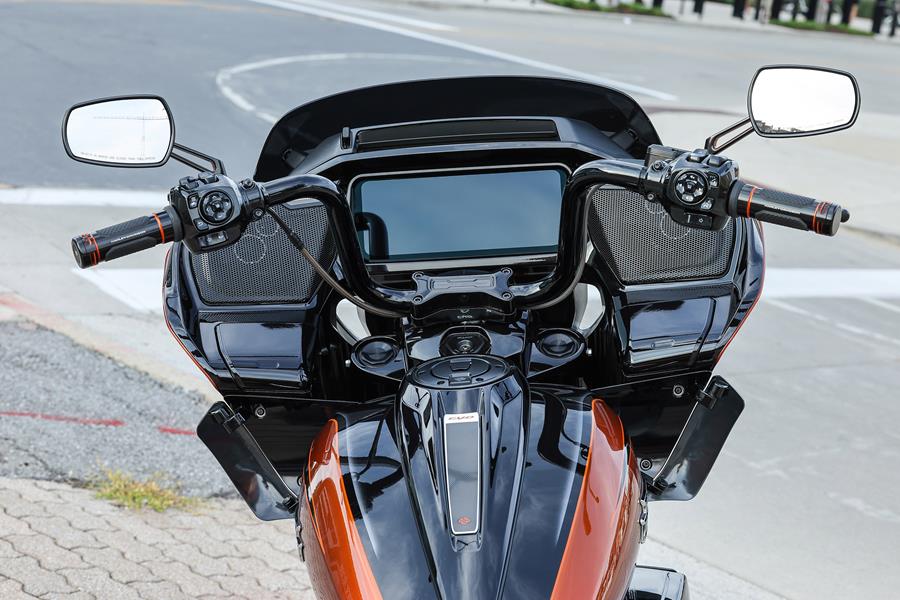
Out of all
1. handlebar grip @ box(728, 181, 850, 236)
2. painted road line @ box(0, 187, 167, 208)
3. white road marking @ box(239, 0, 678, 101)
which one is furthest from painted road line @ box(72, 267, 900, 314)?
white road marking @ box(239, 0, 678, 101)

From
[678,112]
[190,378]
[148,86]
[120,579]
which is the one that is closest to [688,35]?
[678,112]

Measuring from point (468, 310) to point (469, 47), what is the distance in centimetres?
1836

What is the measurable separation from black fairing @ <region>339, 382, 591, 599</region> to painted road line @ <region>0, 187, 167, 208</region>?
7.50m

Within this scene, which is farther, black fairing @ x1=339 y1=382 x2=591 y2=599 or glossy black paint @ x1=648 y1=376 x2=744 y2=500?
glossy black paint @ x1=648 y1=376 x2=744 y2=500

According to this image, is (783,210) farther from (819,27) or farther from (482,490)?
(819,27)

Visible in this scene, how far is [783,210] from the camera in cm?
204

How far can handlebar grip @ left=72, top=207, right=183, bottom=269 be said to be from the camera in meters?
2.05

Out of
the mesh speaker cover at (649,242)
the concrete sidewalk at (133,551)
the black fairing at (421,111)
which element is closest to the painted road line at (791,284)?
the concrete sidewalk at (133,551)

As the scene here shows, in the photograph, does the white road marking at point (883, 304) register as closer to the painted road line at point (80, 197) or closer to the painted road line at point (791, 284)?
the painted road line at point (791, 284)

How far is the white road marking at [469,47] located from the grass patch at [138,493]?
35.9ft

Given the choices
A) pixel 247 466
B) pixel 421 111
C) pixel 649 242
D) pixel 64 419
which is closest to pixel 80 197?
pixel 64 419

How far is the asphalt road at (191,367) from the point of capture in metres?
4.70

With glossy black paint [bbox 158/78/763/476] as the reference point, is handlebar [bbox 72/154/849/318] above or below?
above

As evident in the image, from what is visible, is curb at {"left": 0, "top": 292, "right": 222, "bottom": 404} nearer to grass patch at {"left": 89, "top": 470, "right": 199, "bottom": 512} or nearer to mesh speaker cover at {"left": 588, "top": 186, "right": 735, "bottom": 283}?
grass patch at {"left": 89, "top": 470, "right": 199, "bottom": 512}
